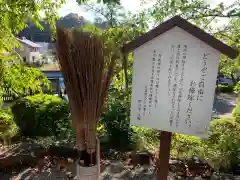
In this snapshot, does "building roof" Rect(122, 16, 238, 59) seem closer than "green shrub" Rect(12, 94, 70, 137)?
Yes

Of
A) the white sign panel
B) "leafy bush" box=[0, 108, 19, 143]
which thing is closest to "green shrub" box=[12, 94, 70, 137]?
"leafy bush" box=[0, 108, 19, 143]

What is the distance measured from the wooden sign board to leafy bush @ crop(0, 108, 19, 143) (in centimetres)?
316

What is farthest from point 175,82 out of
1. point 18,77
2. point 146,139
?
point 18,77

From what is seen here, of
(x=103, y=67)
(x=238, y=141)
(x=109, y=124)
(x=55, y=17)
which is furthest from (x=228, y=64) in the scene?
(x=103, y=67)

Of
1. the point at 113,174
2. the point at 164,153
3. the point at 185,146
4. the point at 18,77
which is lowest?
the point at 113,174

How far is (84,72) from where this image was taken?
2.09m

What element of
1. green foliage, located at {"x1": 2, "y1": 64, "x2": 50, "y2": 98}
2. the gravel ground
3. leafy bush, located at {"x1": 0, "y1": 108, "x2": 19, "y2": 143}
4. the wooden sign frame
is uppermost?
the wooden sign frame

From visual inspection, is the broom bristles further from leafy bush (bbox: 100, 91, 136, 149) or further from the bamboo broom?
leafy bush (bbox: 100, 91, 136, 149)

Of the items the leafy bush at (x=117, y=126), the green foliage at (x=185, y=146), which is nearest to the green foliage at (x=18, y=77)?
the leafy bush at (x=117, y=126)

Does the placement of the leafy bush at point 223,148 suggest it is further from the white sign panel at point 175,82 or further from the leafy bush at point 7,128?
the leafy bush at point 7,128

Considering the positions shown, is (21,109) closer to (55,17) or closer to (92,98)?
(55,17)

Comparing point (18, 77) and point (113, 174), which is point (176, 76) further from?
point (18, 77)

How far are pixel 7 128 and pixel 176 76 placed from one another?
391cm

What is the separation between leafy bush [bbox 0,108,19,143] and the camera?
176 inches
